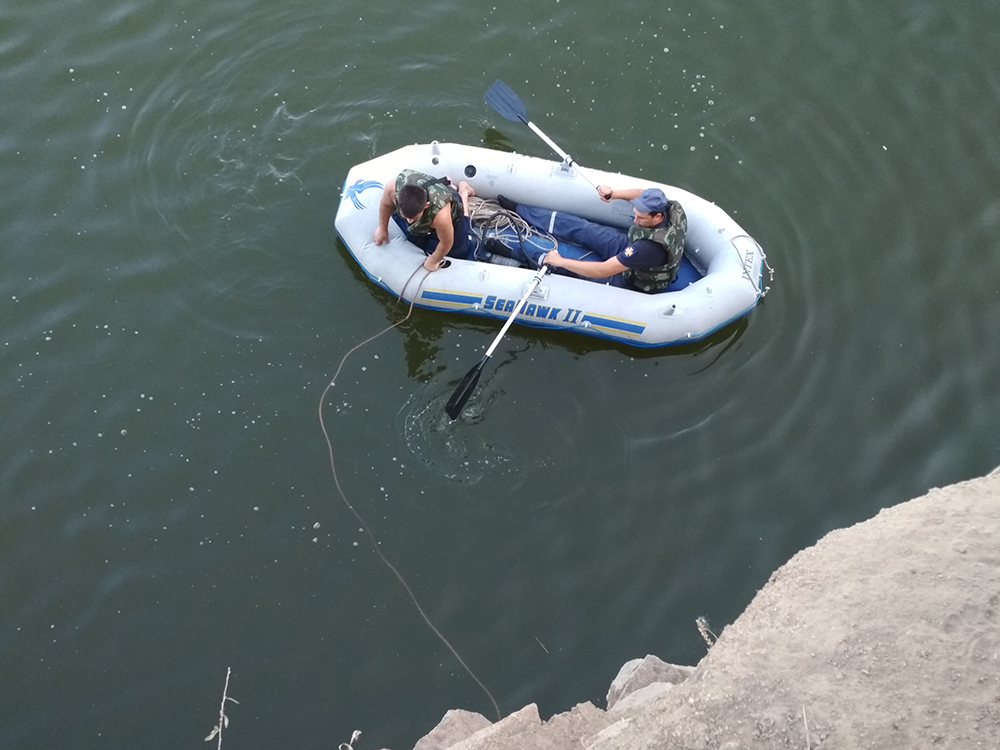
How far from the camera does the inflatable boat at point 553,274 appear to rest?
632 centimetres

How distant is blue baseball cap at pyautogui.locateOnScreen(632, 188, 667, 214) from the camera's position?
5996 millimetres

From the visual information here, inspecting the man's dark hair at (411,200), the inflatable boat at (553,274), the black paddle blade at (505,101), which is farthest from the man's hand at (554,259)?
the black paddle blade at (505,101)

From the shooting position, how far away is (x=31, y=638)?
18.4 feet

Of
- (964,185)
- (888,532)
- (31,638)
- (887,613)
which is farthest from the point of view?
(964,185)

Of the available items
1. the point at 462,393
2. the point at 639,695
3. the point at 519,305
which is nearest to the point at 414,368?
the point at 462,393

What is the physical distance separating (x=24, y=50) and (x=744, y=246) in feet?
21.1

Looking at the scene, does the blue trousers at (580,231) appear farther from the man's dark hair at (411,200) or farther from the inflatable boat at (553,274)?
the man's dark hair at (411,200)

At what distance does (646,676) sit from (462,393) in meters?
2.26

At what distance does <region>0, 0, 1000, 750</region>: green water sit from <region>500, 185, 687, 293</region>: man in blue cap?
23.1 inches

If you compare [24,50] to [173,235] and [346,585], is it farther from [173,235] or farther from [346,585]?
[346,585]

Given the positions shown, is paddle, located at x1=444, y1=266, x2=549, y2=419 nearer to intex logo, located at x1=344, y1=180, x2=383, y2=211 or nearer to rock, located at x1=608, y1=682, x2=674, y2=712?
intex logo, located at x1=344, y1=180, x2=383, y2=211

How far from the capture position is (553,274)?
638 cm

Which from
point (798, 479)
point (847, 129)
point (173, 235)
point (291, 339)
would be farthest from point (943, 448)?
point (173, 235)

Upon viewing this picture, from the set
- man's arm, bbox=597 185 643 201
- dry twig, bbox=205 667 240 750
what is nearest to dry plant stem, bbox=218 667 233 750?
dry twig, bbox=205 667 240 750
